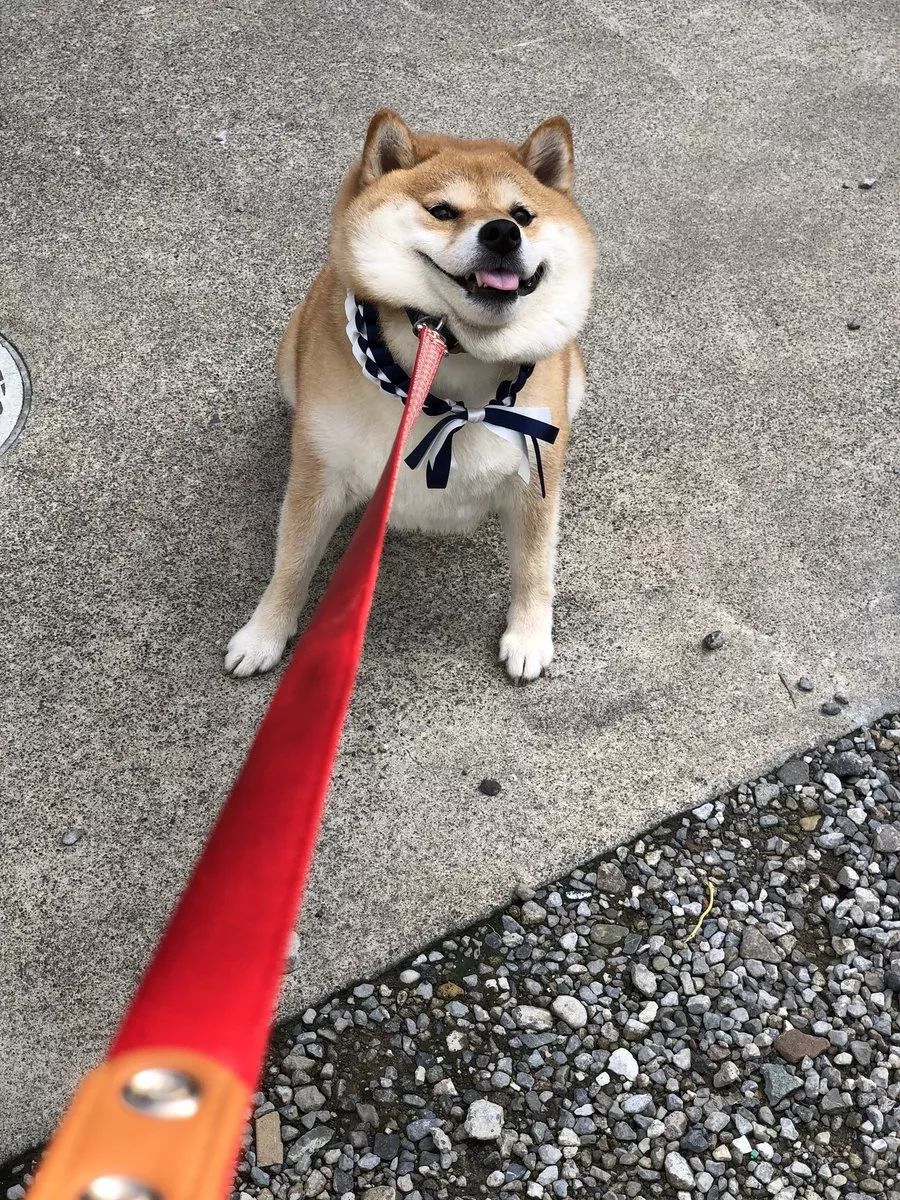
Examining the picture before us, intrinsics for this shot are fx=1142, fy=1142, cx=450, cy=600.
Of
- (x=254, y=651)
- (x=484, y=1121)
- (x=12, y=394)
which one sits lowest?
(x=484, y=1121)

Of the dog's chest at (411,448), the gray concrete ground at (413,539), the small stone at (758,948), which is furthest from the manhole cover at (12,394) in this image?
the small stone at (758,948)

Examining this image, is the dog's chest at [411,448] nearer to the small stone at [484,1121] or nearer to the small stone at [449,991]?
the small stone at [449,991]

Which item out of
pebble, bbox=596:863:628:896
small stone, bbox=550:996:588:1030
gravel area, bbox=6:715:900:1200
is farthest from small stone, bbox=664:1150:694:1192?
pebble, bbox=596:863:628:896

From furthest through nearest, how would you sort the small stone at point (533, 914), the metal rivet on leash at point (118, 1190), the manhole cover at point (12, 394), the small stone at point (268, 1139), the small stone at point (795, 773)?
the manhole cover at point (12, 394)
the small stone at point (795, 773)
the small stone at point (533, 914)
the small stone at point (268, 1139)
the metal rivet on leash at point (118, 1190)

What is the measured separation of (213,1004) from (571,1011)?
1436 millimetres

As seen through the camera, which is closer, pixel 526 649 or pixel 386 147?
pixel 386 147

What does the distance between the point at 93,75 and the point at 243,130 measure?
0.63m

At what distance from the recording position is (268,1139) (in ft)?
5.80

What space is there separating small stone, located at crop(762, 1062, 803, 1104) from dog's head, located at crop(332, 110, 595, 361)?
1296 mm

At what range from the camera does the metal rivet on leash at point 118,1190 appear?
545mm

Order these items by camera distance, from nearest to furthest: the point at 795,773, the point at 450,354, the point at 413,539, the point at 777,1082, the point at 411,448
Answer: the point at 777,1082 < the point at 450,354 < the point at 411,448 < the point at 795,773 < the point at 413,539

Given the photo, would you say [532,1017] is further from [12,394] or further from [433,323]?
[12,394]

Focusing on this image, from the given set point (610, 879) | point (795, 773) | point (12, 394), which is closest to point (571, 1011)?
point (610, 879)

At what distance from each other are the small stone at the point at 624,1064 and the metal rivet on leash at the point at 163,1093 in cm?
144
